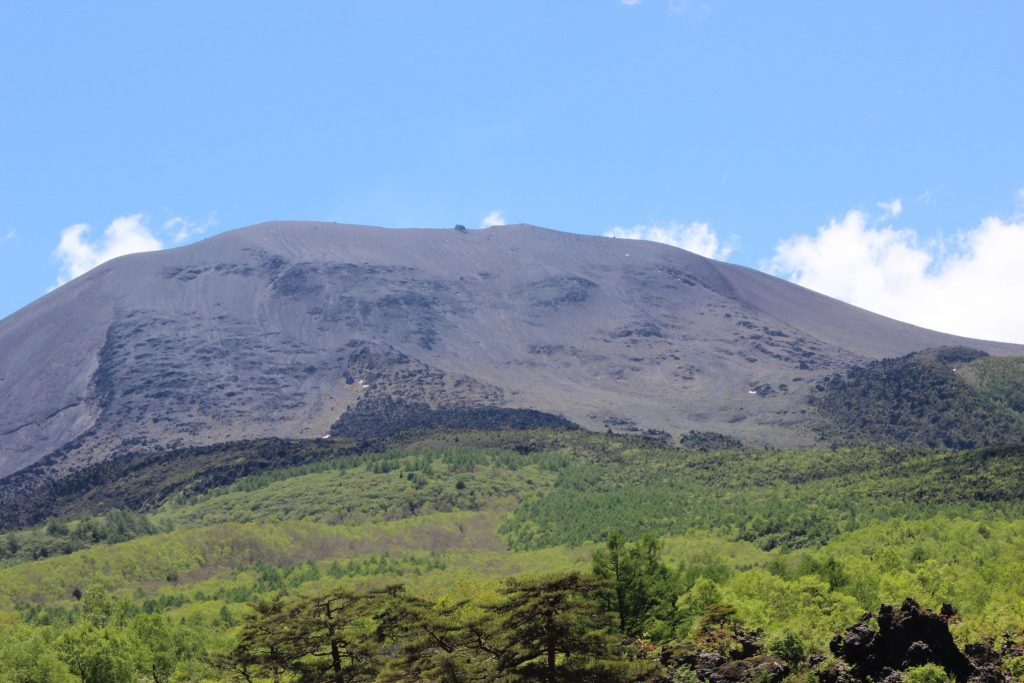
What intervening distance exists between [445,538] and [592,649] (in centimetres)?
10449

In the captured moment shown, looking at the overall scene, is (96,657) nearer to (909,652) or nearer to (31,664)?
(31,664)

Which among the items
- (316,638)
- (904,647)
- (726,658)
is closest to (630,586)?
(726,658)

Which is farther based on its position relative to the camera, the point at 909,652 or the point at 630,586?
the point at 630,586

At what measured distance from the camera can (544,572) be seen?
2601 inches

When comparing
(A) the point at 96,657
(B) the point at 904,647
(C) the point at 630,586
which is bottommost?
(A) the point at 96,657

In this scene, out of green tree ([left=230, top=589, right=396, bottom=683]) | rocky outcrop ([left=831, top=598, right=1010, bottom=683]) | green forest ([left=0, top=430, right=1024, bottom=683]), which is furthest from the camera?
green tree ([left=230, top=589, right=396, bottom=683])

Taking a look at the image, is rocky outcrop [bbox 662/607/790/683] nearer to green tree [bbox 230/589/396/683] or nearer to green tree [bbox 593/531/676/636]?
green tree [bbox 593/531/676/636]

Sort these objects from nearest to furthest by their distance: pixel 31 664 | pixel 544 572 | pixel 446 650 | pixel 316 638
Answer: pixel 446 650
pixel 316 638
pixel 31 664
pixel 544 572

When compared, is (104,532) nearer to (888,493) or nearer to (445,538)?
(445,538)

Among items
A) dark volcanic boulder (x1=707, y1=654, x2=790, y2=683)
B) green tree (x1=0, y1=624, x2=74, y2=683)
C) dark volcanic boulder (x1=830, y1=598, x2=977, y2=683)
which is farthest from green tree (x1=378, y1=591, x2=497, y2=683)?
green tree (x1=0, y1=624, x2=74, y2=683)

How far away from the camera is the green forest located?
144 ft

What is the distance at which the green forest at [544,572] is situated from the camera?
44.0 m

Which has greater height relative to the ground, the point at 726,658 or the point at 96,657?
the point at 726,658

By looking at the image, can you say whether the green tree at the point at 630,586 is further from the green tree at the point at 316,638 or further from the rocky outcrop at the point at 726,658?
the green tree at the point at 316,638
